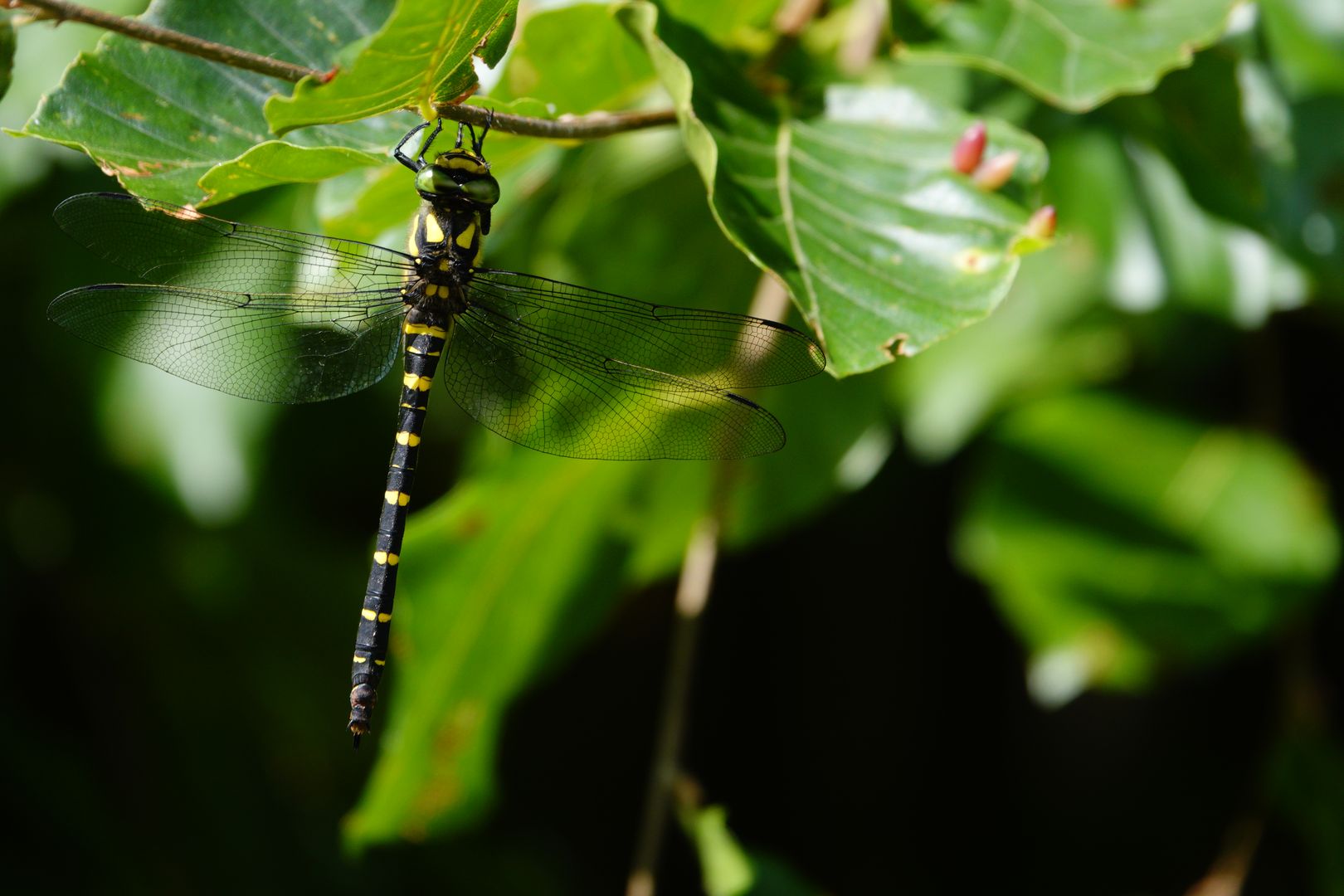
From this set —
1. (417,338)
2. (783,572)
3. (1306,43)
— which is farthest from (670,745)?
(1306,43)

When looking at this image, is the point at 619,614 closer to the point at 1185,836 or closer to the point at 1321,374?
the point at 1185,836

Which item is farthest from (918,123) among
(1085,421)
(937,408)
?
(1085,421)

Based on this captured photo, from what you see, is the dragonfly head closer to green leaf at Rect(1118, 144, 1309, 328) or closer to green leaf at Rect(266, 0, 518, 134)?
green leaf at Rect(266, 0, 518, 134)

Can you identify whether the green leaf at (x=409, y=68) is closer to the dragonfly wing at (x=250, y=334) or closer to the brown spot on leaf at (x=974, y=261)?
the brown spot on leaf at (x=974, y=261)

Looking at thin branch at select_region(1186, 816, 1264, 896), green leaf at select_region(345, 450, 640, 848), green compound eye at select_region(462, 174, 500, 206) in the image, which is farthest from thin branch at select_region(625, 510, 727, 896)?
thin branch at select_region(1186, 816, 1264, 896)

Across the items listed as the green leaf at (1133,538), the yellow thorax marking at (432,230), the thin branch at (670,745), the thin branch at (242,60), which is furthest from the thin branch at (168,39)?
the green leaf at (1133,538)

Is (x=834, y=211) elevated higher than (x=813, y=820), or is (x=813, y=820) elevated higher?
(x=834, y=211)
